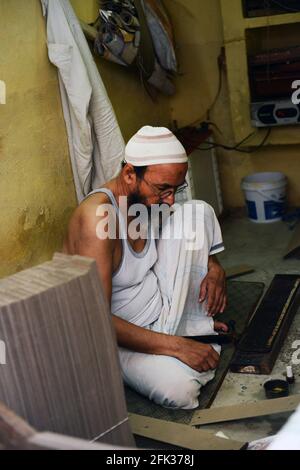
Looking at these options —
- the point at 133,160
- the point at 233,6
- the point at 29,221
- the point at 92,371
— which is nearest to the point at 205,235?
the point at 133,160

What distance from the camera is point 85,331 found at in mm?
1364

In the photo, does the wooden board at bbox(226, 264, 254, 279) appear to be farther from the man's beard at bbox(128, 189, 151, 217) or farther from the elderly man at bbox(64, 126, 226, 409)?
the man's beard at bbox(128, 189, 151, 217)

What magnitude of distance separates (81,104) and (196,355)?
1.36m

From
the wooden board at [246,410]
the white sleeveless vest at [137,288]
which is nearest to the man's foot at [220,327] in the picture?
the white sleeveless vest at [137,288]

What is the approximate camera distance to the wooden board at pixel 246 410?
224 cm

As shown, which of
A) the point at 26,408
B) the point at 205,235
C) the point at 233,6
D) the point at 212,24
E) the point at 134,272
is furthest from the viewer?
the point at 212,24

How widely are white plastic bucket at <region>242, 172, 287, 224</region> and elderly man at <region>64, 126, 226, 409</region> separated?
6.09 ft

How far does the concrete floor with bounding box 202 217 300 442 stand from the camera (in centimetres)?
229

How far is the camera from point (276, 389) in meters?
2.42

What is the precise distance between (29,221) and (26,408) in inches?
64.6

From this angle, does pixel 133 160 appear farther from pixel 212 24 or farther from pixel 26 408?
pixel 212 24

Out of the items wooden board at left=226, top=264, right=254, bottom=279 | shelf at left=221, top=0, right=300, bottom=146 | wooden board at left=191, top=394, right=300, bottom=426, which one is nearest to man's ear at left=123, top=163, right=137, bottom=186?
wooden board at left=191, top=394, right=300, bottom=426

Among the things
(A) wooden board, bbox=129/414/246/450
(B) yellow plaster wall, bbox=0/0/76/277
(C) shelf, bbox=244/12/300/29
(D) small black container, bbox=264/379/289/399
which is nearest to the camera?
(A) wooden board, bbox=129/414/246/450
